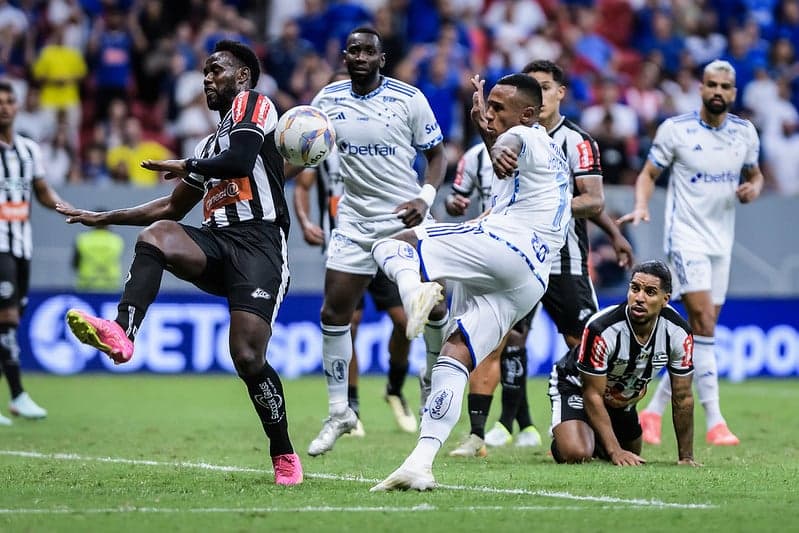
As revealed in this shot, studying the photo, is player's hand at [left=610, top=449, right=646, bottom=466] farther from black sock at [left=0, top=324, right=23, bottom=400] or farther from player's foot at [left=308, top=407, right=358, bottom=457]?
black sock at [left=0, top=324, right=23, bottom=400]

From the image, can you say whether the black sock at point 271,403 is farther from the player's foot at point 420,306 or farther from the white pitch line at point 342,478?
the player's foot at point 420,306

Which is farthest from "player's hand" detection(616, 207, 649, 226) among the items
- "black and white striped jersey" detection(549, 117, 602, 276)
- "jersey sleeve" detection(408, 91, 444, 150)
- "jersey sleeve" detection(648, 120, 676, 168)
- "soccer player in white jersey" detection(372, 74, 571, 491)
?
"soccer player in white jersey" detection(372, 74, 571, 491)

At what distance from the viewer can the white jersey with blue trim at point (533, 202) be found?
24.0 ft

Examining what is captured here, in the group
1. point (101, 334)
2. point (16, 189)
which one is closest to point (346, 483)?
point (101, 334)

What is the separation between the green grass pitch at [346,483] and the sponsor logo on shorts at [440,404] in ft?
1.37

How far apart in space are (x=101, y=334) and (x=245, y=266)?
3.47 feet

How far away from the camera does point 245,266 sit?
24.7 feet

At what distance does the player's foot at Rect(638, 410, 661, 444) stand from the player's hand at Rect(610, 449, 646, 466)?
2.09 metres

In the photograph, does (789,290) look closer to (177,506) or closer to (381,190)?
(381,190)

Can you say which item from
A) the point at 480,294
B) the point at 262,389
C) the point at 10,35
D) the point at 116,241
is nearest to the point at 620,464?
the point at 480,294

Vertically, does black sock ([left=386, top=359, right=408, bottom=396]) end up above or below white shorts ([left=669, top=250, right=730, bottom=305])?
below

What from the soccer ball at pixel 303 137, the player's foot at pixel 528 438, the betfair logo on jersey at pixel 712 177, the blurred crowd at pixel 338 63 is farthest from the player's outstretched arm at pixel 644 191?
the blurred crowd at pixel 338 63

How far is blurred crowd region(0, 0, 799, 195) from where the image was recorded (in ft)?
64.7

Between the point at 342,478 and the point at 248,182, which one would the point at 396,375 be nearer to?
the point at 342,478
